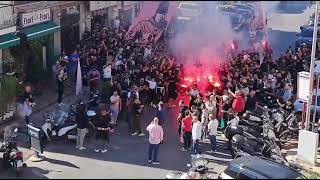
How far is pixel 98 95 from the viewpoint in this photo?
63.4ft

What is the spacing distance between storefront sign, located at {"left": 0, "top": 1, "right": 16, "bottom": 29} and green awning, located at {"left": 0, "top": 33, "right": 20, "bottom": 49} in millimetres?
362

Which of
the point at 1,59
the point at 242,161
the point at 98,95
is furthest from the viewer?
the point at 1,59

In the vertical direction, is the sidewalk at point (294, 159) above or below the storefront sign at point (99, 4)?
below

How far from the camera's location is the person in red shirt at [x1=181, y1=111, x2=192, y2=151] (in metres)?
16.0

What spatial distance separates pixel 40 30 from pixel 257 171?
13616 millimetres

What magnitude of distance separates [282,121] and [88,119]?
6131 millimetres

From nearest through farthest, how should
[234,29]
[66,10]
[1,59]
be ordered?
[1,59]
[66,10]
[234,29]

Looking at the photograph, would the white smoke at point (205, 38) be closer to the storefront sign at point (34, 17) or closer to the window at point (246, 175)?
the storefront sign at point (34, 17)

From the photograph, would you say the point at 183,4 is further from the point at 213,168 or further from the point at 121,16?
the point at 213,168

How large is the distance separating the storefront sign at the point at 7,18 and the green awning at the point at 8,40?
1.19 feet

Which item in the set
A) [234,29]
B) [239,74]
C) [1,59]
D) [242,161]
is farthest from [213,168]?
[234,29]

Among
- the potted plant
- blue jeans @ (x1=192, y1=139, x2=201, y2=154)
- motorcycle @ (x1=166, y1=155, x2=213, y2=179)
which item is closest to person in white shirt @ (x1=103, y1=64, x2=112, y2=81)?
the potted plant

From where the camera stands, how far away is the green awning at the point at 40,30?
22.5m

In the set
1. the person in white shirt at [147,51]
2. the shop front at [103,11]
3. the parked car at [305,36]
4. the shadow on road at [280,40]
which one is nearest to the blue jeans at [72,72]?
the person in white shirt at [147,51]
